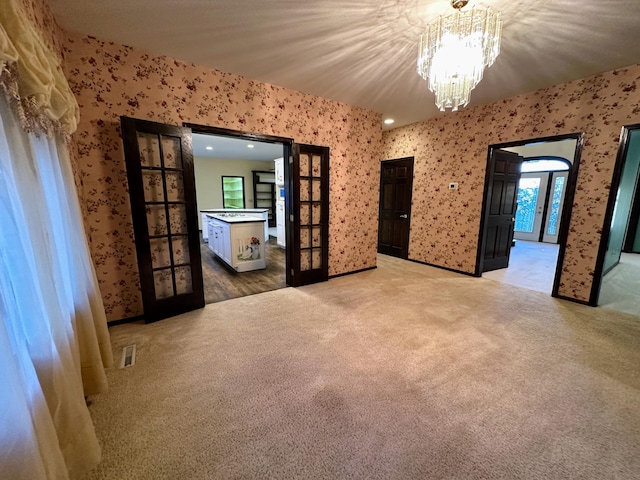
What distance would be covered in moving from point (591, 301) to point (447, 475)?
3320 millimetres

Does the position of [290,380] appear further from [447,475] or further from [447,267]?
[447,267]

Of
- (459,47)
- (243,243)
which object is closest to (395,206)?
(243,243)

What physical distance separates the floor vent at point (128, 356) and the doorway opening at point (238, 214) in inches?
41.4

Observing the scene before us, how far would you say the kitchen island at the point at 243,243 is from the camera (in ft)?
14.4

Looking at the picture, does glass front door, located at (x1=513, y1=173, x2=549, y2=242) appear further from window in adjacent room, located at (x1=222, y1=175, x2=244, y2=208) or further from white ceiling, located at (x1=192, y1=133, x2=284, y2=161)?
window in adjacent room, located at (x1=222, y1=175, x2=244, y2=208)

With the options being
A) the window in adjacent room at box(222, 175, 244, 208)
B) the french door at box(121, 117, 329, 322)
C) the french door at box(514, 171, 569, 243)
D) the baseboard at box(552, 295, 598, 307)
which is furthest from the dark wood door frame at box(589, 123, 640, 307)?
the window in adjacent room at box(222, 175, 244, 208)

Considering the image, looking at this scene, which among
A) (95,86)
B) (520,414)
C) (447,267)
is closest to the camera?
(520,414)

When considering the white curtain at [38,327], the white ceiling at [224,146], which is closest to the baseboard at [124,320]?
the white curtain at [38,327]

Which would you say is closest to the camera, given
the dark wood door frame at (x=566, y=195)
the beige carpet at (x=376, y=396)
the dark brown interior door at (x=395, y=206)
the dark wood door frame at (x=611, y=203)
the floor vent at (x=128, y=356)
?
the beige carpet at (x=376, y=396)

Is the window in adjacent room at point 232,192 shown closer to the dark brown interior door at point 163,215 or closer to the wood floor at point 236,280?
the wood floor at point 236,280

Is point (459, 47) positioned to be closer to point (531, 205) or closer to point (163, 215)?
point (163, 215)

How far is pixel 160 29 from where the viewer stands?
2.13 metres

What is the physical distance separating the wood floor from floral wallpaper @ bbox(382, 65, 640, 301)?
2.78 metres

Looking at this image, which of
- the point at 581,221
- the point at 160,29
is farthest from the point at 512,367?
the point at 160,29
